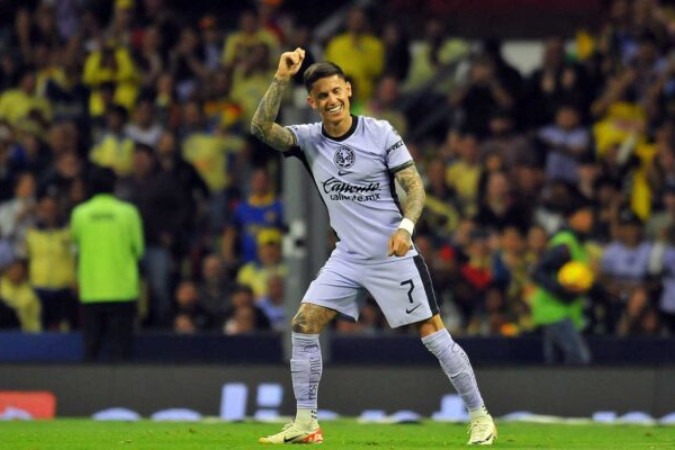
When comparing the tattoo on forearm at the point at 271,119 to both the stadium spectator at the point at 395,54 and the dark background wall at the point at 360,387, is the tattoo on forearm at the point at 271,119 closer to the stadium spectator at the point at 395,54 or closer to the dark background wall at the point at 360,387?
the dark background wall at the point at 360,387

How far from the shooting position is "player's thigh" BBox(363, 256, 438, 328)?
10.9m

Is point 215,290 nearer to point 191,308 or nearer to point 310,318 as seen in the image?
point 191,308

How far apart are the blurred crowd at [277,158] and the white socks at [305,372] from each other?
6776 millimetres

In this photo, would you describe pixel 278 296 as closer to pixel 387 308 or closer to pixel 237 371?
pixel 237 371

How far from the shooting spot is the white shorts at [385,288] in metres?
10.9

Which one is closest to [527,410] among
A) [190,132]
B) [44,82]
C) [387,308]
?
[387,308]

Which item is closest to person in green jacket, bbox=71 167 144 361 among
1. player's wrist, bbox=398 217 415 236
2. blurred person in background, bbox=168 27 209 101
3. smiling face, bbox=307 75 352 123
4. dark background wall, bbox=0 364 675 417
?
dark background wall, bbox=0 364 675 417

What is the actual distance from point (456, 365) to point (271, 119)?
179 centimetres

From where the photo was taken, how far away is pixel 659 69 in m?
19.9

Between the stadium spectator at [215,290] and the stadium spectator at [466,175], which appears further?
the stadium spectator at [466,175]

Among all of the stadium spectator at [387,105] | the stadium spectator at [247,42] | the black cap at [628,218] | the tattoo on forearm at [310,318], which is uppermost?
the stadium spectator at [247,42]

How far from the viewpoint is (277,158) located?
20234 millimetres

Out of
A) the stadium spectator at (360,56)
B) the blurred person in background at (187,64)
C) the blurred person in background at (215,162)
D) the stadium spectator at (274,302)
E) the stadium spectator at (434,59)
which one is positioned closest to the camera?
the stadium spectator at (274,302)

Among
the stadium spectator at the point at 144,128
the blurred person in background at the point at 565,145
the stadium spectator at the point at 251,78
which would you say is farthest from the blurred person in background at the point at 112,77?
the blurred person in background at the point at 565,145
